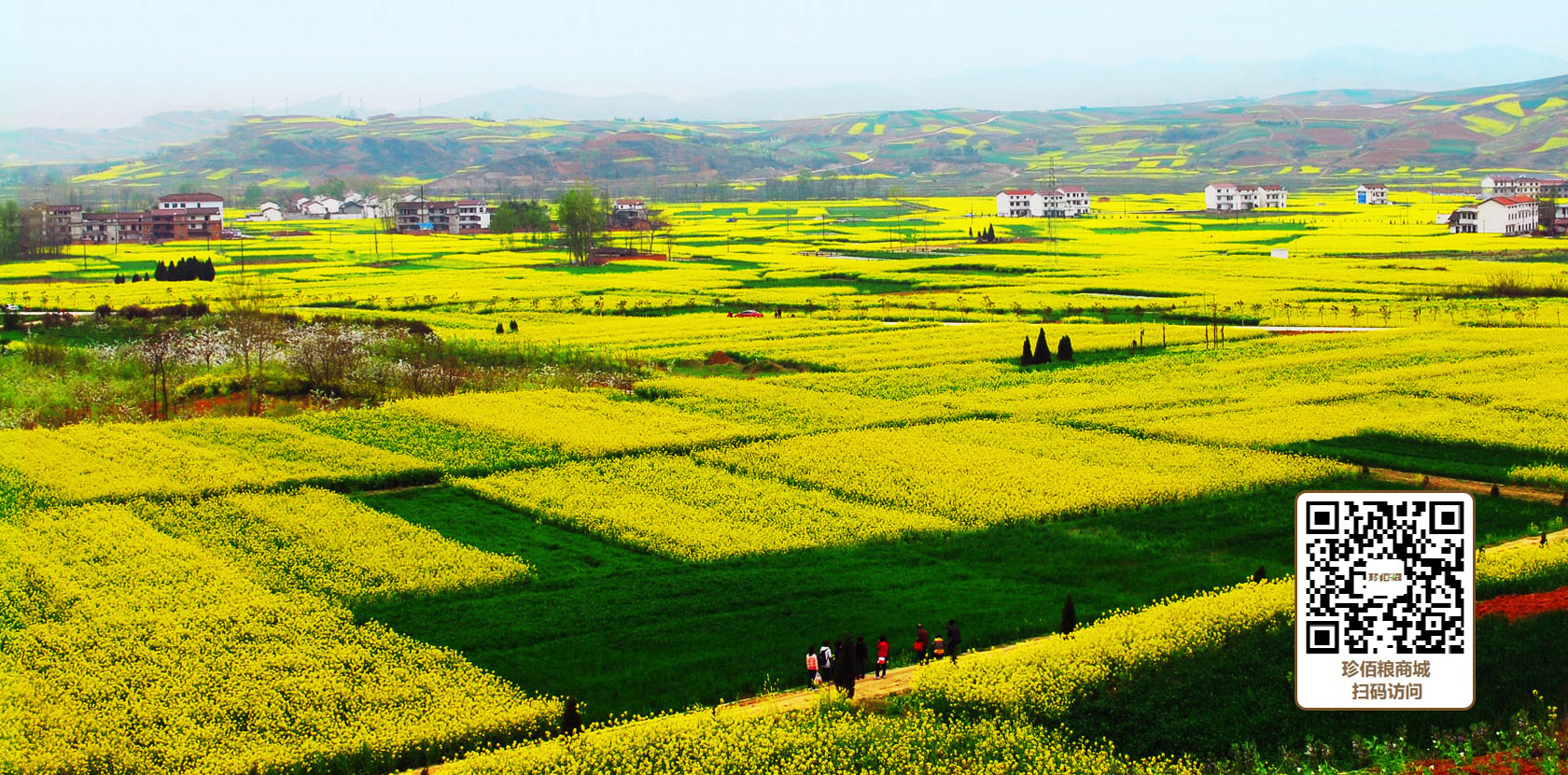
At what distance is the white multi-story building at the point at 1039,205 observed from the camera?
154 metres

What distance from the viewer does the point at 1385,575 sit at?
13.7m

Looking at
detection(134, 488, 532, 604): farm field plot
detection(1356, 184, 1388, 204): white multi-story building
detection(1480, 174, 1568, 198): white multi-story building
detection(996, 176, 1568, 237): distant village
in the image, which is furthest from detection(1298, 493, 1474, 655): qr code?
→ detection(1356, 184, 1388, 204): white multi-story building

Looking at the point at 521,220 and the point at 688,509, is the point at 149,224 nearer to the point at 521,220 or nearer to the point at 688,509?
the point at 521,220

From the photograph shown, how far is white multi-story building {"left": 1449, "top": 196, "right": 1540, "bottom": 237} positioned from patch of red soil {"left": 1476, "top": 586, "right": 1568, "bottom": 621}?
9441cm

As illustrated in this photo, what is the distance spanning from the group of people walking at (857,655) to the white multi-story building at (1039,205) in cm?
13451

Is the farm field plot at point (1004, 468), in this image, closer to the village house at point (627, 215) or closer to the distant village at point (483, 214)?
the distant village at point (483, 214)

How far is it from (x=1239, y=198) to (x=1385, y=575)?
Answer: 149643 millimetres

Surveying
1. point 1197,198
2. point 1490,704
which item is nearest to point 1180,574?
point 1490,704

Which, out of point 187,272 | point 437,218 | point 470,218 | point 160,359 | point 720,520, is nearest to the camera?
point 720,520

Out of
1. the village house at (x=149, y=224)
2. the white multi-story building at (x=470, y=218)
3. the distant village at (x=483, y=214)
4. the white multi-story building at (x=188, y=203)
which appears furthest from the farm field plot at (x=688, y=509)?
the white multi-story building at (x=470, y=218)

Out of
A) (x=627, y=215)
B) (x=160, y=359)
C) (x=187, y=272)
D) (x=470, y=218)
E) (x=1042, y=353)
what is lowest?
(x=1042, y=353)

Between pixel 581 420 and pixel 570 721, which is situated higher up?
pixel 581 420

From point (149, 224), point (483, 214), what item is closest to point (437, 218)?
point (483, 214)

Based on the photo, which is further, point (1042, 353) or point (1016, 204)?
point (1016, 204)
